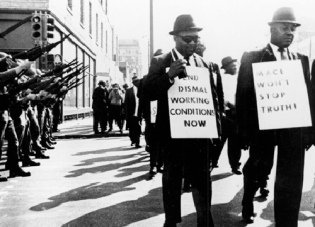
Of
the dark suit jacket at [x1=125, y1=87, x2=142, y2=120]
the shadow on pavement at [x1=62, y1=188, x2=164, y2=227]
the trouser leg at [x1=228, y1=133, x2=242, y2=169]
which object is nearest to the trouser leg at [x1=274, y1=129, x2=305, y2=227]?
the shadow on pavement at [x1=62, y1=188, x2=164, y2=227]

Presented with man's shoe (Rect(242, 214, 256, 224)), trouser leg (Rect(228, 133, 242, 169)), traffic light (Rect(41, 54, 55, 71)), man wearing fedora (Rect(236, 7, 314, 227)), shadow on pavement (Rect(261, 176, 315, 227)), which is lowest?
shadow on pavement (Rect(261, 176, 315, 227))

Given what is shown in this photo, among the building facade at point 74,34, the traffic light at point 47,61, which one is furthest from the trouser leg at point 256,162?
the traffic light at point 47,61

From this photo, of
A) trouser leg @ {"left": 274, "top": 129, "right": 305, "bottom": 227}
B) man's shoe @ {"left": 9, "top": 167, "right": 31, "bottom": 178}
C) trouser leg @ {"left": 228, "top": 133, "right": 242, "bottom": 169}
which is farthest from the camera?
man's shoe @ {"left": 9, "top": 167, "right": 31, "bottom": 178}

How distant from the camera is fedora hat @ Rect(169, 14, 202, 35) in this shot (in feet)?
14.0

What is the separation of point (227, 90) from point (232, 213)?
2.90 m

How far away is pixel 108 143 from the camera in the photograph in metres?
15.0

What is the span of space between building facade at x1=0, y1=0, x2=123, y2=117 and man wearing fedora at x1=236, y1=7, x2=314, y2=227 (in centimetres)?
1227

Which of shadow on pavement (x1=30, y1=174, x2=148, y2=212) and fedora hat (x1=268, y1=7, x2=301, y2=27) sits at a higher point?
fedora hat (x1=268, y1=7, x2=301, y2=27)

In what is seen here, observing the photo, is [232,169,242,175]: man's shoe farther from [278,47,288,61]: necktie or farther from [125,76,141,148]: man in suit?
[125,76,141,148]: man in suit

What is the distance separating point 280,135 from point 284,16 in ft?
3.54

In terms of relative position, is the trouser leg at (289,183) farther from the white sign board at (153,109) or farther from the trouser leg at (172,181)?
the white sign board at (153,109)

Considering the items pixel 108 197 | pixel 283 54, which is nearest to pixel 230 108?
pixel 108 197

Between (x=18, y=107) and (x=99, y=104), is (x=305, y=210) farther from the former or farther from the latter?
(x=99, y=104)

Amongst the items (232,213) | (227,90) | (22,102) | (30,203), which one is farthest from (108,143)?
(232,213)
